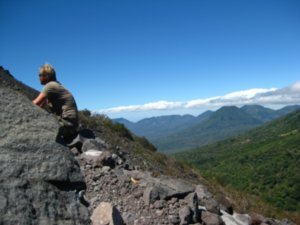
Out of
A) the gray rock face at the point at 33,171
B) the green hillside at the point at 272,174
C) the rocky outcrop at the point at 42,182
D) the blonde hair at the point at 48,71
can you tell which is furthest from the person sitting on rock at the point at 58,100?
the green hillside at the point at 272,174

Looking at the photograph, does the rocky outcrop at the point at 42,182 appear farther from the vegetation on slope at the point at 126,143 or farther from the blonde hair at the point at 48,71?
the vegetation on slope at the point at 126,143

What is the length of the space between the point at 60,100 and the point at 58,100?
44 millimetres

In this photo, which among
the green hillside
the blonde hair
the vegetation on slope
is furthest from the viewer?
the green hillside

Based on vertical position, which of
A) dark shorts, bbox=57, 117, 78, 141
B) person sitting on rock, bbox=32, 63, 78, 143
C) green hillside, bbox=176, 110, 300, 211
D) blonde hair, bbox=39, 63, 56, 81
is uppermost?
blonde hair, bbox=39, 63, 56, 81

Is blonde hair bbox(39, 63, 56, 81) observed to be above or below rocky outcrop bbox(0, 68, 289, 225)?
above

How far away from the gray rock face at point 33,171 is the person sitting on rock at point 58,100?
2323 mm

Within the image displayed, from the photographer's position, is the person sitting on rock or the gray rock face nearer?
the gray rock face

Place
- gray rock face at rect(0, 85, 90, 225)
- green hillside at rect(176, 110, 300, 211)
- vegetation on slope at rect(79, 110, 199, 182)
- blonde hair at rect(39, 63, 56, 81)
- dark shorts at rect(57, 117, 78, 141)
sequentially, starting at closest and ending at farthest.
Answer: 1. gray rock face at rect(0, 85, 90, 225)
2. blonde hair at rect(39, 63, 56, 81)
3. dark shorts at rect(57, 117, 78, 141)
4. vegetation on slope at rect(79, 110, 199, 182)
5. green hillside at rect(176, 110, 300, 211)

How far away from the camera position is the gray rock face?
13.3 ft

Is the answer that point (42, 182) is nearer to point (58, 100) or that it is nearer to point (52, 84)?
point (52, 84)

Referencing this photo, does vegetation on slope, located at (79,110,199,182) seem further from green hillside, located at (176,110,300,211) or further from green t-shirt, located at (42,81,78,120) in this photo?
green hillside, located at (176,110,300,211)

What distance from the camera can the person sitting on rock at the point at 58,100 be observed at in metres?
7.56

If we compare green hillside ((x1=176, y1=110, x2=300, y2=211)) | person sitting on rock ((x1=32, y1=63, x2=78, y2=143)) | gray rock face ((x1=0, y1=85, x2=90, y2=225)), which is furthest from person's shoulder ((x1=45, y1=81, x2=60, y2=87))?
green hillside ((x1=176, y1=110, x2=300, y2=211))

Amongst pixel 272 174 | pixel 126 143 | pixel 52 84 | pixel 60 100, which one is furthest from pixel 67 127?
pixel 272 174
